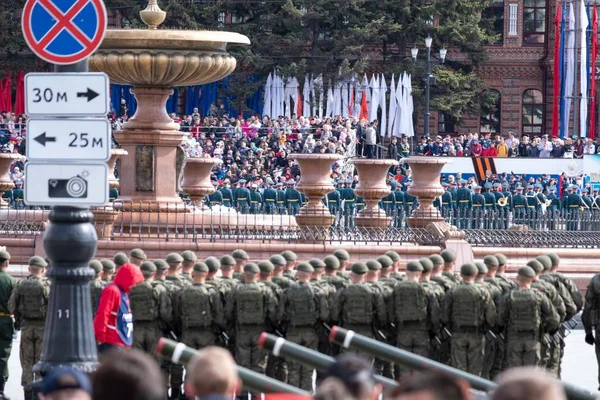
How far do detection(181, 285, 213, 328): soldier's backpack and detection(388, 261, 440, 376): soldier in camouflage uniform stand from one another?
60.1 inches

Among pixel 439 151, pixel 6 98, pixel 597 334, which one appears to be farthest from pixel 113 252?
pixel 6 98

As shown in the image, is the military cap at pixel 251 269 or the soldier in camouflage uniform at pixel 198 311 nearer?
the soldier in camouflage uniform at pixel 198 311

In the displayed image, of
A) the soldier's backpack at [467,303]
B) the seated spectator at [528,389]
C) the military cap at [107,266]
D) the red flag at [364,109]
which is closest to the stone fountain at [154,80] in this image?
the military cap at [107,266]

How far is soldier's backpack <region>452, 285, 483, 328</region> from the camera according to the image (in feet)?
44.6

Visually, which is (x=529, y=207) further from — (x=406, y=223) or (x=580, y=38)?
(x=580, y=38)

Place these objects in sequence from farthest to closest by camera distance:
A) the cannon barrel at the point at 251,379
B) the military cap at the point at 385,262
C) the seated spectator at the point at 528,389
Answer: the military cap at the point at 385,262
the cannon barrel at the point at 251,379
the seated spectator at the point at 528,389

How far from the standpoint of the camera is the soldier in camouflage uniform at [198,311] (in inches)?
527

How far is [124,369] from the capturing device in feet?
18.0

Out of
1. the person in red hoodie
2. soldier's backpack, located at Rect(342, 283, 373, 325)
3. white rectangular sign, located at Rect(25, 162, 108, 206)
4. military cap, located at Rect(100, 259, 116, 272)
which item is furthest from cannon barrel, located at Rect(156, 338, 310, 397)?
military cap, located at Rect(100, 259, 116, 272)

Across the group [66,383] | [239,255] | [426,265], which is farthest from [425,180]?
[66,383]

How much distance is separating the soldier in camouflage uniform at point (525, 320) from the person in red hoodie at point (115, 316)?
129 inches

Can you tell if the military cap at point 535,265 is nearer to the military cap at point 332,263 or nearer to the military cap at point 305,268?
the military cap at point 332,263

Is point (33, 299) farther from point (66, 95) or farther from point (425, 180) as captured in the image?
point (425, 180)

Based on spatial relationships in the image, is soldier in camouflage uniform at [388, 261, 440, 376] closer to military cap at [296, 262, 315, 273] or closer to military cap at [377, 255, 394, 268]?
military cap at [377, 255, 394, 268]
